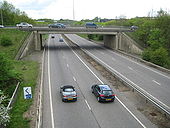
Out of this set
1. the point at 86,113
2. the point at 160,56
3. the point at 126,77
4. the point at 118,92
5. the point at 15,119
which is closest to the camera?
the point at 15,119

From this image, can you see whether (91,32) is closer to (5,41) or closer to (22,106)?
(5,41)

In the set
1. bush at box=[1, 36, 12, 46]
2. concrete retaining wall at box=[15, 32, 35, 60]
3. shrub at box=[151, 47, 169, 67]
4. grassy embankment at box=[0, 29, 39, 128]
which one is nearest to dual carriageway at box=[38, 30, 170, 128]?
grassy embankment at box=[0, 29, 39, 128]

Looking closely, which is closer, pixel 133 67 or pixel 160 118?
pixel 160 118

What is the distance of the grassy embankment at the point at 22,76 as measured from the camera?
13.8 m

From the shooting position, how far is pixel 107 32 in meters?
49.7

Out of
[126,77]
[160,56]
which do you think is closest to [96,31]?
[160,56]

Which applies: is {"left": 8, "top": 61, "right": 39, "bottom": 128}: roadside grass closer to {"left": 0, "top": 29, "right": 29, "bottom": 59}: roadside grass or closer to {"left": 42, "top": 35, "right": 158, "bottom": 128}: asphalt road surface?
{"left": 42, "top": 35, "right": 158, "bottom": 128}: asphalt road surface

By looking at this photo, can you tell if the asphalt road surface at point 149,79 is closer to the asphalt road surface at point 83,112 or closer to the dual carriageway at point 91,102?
the dual carriageway at point 91,102

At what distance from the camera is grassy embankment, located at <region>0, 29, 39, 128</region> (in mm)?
13781

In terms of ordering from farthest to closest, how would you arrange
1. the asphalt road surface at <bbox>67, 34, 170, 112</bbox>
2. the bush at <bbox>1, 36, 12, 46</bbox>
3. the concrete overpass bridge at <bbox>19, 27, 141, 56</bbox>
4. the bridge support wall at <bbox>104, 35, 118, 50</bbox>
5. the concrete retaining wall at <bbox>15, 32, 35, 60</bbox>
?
the bridge support wall at <bbox>104, 35, 118, 50</bbox>
the concrete overpass bridge at <bbox>19, 27, 141, 56</bbox>
the bush at <bbox>1, 36, 12, 46</bbox>
the concrete retaining wall at <bbox>15, 32, 35, 60</bbox>
the asphalt road surface at <bbox>67, 34, 170, 112</bbox>

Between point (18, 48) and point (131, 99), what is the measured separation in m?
29.2

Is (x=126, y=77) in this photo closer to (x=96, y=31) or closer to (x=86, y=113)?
(x=86, y=113)

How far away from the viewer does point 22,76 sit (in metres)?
25.0

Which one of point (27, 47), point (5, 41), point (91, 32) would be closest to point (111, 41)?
point (91, 32)
